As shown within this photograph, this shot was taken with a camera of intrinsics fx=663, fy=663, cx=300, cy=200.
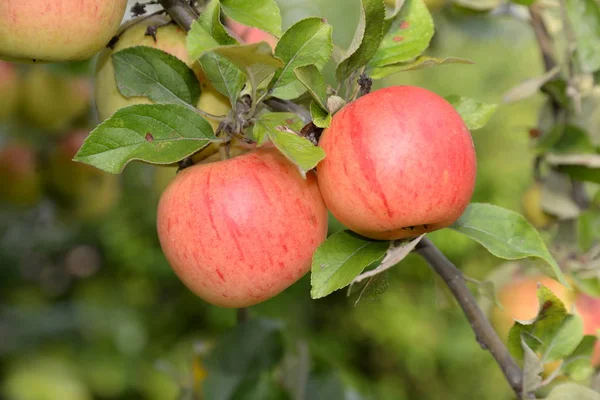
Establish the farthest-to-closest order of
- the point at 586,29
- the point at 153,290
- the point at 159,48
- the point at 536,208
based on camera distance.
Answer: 1. the point at 153,290
2. the point at 536,208
3. the point at 586,29
4. the point at 159,48

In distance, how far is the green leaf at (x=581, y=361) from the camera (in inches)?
22.8

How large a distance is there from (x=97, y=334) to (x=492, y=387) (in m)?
1.04

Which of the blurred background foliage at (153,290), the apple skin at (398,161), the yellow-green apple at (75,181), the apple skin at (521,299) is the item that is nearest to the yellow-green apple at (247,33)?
the apple skin at (398,161)

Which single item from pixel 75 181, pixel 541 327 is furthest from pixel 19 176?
pixel 541 327

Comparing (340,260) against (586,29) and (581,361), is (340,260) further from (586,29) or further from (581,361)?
(586,29)

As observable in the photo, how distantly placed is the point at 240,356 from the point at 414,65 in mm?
432

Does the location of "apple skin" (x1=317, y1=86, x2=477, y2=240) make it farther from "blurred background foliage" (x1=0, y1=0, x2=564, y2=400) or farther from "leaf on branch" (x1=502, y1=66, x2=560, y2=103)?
"blurred background foliage" (x1=0, y1=0, x2=564, y2=400)

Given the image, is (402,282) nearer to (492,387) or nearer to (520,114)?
(492,387)

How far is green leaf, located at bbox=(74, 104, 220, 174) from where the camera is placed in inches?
16.6

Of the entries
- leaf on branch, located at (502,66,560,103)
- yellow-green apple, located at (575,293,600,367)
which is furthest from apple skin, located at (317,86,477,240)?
yellow-green apple, located at (575,293,600,367)

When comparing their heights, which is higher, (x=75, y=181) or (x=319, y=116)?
(x=319, y=116)

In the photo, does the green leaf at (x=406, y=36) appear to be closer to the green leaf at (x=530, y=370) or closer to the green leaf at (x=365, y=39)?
the green leaf at (x=365, y=39)

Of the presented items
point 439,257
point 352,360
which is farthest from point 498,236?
point 352,360

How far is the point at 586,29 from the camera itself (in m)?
0.75
